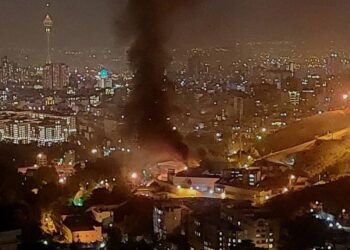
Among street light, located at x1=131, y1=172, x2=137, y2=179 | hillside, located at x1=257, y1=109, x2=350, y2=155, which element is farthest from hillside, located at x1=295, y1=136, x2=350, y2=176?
street light, located at x1=131, y1=172, x2=137, y2=179

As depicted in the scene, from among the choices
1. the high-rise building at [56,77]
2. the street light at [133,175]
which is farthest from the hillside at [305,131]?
the high-rise building at [56,77]

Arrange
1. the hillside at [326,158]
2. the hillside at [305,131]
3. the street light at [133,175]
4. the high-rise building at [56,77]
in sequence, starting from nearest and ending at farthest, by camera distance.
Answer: the hillside at [326,158], the street light at [133,175], the hillside at [305,131], the high-rise building at [56,77]

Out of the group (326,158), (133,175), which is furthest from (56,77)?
(326,158)

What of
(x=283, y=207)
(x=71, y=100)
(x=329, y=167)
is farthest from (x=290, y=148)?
(x=71, y=100)

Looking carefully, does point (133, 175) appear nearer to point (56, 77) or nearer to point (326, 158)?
point (326, 158)

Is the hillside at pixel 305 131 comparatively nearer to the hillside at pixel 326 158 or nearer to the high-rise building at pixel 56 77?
the hillside at pixel 326 158

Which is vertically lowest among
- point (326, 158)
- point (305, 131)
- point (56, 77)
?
point (326, 158)

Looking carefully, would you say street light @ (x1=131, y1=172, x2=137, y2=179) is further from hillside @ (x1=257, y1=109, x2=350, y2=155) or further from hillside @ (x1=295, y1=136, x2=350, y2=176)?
hillside @ (x1=295, y1=136, x2=350, y2=176)

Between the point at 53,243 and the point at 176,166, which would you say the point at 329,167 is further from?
the point at 53,243
